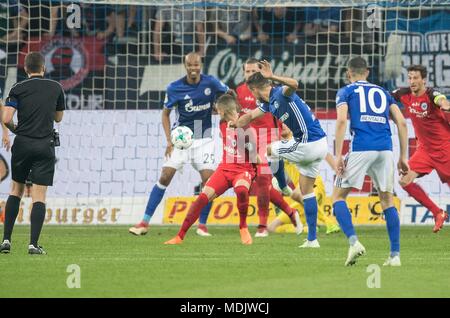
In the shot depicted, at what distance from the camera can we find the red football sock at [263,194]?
557 inches

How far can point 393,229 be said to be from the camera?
1026 centimetres

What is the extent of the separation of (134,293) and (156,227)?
8.59 m

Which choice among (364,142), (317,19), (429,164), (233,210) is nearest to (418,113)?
(429,164)

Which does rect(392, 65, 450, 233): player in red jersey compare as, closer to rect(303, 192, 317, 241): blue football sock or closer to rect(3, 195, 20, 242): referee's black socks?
rect(303, 192, 317, 241): blue football sock

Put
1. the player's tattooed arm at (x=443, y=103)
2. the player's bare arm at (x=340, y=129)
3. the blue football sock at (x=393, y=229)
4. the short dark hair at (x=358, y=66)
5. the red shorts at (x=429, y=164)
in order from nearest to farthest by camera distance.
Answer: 1. the blue football sock at (x=393, y=229)
2. the player's bare arm at (x=340, y=129)
3. the short dark hair at (x=358, y=66)
4. the player's tattooed arm at (x=443, y=103)
5. the red shorts at (x=429, y=164)

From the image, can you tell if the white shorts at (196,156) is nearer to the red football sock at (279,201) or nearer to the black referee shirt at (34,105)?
the red football sock at (279,201)

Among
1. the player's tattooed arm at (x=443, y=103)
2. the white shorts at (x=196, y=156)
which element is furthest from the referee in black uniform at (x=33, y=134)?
the player's tattooed arm at (x=443, y=103)

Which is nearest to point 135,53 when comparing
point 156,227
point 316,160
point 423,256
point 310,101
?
point 310,101

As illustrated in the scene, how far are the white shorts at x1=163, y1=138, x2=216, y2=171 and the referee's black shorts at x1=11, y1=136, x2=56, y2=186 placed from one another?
3.64 m

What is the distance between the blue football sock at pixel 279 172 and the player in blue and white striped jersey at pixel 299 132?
1.67 m

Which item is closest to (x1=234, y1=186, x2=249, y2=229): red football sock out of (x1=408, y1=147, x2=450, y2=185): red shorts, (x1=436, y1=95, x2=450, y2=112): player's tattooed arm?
(x1=436, y1=95, x2=450, y2=112): player's tattooed arm

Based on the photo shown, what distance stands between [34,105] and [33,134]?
0.97 feet

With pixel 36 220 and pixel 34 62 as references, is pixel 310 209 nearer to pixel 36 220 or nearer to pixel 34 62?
pixel 36 220

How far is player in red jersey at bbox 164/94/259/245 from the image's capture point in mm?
12938
